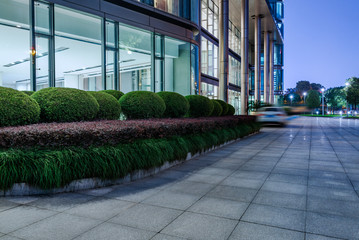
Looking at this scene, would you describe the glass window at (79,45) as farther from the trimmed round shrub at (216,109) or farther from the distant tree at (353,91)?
the distant tree at (353,91)

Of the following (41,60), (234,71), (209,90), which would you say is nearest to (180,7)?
(41,60)

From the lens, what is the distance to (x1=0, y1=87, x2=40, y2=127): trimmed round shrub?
6.21 meters

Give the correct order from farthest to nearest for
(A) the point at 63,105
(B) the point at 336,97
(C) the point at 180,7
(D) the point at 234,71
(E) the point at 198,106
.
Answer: (B) the point at 336,97, (D) the point at 234,71, (C) the point at 180,7, (E) the point at 198,106, (A) the point at 63,105

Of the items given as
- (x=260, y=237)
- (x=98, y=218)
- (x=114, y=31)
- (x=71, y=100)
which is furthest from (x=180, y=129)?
(x=114, y=31)

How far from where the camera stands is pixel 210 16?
33219mm

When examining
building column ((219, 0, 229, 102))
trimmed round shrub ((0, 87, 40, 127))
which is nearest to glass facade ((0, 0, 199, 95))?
building column ((219, 0, 229, 102))

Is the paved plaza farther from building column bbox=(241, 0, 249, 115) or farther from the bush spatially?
building column bbox=(241, 0, 249, 115)

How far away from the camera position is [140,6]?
1648 cm

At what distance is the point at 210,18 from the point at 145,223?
1301 inches

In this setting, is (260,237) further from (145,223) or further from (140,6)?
(140,6)

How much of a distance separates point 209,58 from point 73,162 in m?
30.2

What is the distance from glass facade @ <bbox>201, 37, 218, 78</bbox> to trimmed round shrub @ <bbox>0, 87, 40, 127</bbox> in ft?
87.2

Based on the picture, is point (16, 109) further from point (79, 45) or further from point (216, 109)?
point (79, 45)

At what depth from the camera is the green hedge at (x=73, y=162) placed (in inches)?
176
